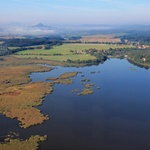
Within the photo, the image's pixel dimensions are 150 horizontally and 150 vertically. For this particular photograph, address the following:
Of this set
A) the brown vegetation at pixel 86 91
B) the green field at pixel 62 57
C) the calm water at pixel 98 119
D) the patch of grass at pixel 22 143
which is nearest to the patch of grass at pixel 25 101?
the calm water at pixel 98 119

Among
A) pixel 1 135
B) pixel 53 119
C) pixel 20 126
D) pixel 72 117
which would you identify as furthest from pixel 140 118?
pixel 1 135

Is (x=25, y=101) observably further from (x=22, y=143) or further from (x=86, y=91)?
(x=22, y=143)

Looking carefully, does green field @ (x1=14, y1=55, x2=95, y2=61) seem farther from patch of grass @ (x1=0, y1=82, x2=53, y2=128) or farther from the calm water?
patch of grass @ (x1=0, y1=82, x2=53, y2=128)

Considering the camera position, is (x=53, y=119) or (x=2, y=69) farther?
(x=2, y=69)

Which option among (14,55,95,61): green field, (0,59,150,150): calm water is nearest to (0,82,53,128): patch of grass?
(0,59,150,150): calm water

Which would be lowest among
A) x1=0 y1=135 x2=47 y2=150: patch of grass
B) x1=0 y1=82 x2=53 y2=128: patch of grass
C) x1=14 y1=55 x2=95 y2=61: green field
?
x1=0 y1=135 x2=47 y2=150: patch of grass

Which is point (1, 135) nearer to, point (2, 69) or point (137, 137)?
point (137, 137)

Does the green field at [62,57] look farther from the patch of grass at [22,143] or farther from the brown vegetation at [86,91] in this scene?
the patch of grass at [22,143]

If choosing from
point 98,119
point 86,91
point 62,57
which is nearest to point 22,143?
point 98,119
